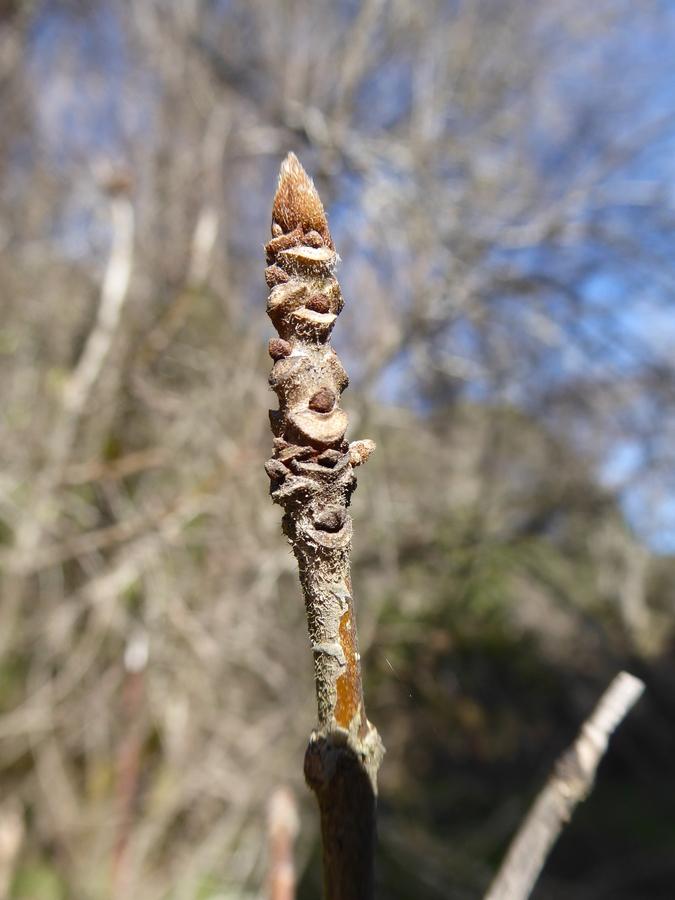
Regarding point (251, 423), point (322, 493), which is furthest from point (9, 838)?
point (322, 493)

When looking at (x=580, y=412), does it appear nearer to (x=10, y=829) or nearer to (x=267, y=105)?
(x=267, y=105)

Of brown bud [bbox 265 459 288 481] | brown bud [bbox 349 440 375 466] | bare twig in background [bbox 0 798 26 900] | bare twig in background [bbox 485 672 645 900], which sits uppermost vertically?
brown bud [bbox 349 440 375 466]

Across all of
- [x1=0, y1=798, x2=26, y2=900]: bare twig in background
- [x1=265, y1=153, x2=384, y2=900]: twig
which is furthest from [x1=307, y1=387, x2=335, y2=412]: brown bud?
[x1=0, y1=798, x2=26, y2=900]: bare twig in background

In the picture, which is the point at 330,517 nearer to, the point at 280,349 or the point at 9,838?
the point at 280,349

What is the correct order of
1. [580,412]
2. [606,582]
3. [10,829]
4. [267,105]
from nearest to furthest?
[10,829] → [267,105] → [580,412] → [606,582]

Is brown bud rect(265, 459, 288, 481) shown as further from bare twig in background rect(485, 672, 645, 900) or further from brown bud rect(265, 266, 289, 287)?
bare twig in background rect(485, 672, 645, 900)

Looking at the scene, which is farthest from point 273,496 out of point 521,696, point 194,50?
point 521,696
